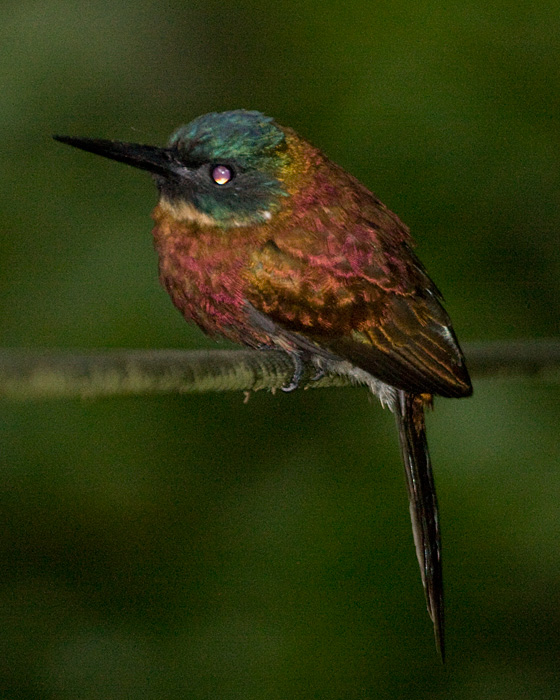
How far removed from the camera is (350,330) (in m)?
2.00

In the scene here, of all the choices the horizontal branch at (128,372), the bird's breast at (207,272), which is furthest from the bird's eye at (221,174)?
the horizontal branch at (128,372)

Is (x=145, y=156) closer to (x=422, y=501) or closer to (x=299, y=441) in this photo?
(x=422, y=501)

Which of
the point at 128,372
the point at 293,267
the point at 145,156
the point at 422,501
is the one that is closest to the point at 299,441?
the point at 422,501

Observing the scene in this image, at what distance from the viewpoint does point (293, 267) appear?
1.93m

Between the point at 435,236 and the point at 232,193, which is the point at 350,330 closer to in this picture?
the point at 232,193

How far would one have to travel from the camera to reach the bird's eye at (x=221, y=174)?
6.64 feet

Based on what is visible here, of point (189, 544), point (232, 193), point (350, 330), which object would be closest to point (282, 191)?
point (232, 193)

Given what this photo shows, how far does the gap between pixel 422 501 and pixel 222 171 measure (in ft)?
2.56

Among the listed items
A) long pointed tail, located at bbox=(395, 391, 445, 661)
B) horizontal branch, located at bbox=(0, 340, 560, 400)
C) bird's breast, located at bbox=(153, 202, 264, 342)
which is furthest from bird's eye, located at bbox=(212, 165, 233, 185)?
horizontal branch, located at bbox=(0, 340, 560, 400)

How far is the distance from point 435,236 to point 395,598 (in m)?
1.03

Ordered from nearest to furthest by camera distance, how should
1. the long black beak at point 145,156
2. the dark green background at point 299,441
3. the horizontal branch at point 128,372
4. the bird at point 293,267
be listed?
the horizontal branch at point 128,372 → the long black beak at point 145,156 → the bird at point 293,267 → the dark green background at point 299,441

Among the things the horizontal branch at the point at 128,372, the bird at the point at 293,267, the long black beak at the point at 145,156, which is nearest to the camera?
the horizontal branch at the point at 128,372

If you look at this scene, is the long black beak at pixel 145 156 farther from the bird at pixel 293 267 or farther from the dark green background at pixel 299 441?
the dark green background at pixel 299 441

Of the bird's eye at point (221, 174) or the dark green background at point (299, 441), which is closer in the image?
the bird's eye at point (221, 174)
